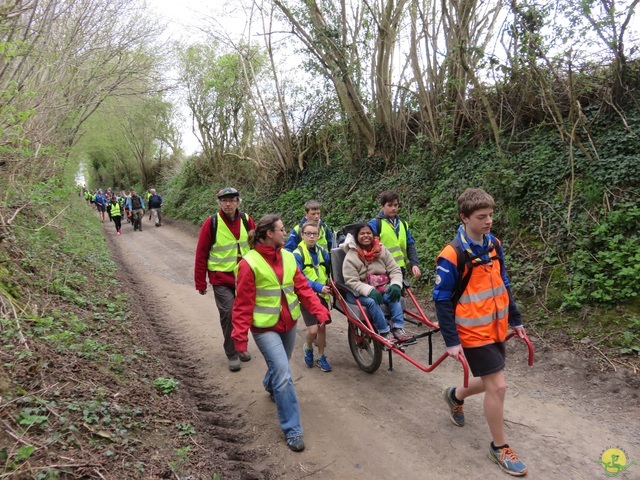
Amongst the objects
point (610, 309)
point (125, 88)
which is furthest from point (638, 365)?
point (125, 88)

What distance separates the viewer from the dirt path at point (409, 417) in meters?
3.05

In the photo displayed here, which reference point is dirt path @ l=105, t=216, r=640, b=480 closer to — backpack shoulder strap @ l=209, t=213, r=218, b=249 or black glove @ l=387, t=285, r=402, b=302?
black glove @ l=387, t=285, r=402, b=302

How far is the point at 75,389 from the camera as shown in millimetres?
3154

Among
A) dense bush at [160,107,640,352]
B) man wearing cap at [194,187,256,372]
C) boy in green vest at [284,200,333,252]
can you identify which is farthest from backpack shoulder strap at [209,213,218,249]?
dense bush at [160,107,640,352]

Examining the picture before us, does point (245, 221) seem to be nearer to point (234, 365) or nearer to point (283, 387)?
point (234, 365)

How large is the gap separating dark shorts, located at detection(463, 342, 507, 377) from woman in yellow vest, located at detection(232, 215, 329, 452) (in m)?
1.30

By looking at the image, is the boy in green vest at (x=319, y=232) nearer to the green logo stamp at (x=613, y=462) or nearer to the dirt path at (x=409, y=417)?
the dirt path at (x=409, y=417)

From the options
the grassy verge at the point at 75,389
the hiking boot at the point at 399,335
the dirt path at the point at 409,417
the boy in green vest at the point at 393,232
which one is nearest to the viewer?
the grassy verge at the point at 75,389

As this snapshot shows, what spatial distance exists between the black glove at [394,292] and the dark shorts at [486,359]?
140cm

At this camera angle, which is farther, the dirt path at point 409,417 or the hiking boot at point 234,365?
the hiking boot at point 234,365

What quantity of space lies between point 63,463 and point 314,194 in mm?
10853

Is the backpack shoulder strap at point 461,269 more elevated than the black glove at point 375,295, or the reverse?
the backpack shoulder strap at point 461,269

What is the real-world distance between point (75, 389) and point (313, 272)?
2558 mm

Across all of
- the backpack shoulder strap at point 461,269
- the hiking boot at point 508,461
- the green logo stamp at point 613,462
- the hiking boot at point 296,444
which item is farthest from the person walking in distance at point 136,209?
the green logo stamp at point 613,462
